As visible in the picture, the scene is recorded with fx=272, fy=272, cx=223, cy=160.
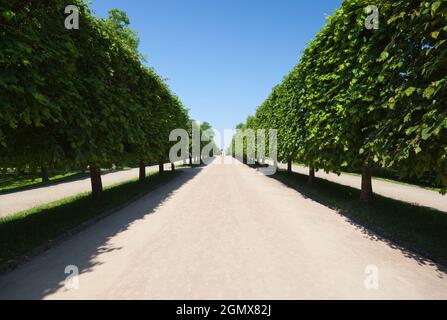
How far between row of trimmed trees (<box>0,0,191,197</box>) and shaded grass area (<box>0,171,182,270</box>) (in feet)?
6.39

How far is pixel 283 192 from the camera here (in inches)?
654

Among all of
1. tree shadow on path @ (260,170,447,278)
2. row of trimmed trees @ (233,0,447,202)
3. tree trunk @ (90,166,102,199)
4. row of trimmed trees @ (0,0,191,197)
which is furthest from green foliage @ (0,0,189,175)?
tree shadow on path @ (260,170,447,278)

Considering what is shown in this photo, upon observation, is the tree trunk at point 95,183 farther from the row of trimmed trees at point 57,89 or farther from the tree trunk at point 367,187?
the tree trunk at point 367,187

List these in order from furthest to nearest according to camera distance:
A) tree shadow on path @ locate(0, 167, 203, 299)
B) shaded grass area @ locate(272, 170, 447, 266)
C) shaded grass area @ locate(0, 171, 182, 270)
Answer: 1. shaded grass area @ locate(272, 170, 447, 266)
2. shaded grass area @ locate(0, 171, 182, 270)
3. tree shadow on path @ locate(0, 167, 203, 299)

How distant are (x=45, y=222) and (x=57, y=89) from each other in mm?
4740

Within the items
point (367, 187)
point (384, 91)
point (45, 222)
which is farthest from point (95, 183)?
point (367, 187)

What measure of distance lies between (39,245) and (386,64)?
425 inches

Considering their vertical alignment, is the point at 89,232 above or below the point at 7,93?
below

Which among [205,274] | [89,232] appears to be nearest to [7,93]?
[89,232]

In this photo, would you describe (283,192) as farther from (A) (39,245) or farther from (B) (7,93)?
(B) (7,93)

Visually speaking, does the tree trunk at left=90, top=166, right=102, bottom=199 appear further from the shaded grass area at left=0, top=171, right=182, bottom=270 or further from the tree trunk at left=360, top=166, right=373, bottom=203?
the tree trunk at left=360, top=166, right=373, bottom=203

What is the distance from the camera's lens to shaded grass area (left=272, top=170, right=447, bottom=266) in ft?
23.8

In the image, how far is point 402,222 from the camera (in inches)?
370

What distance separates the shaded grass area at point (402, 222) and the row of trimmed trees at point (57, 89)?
9.64m
